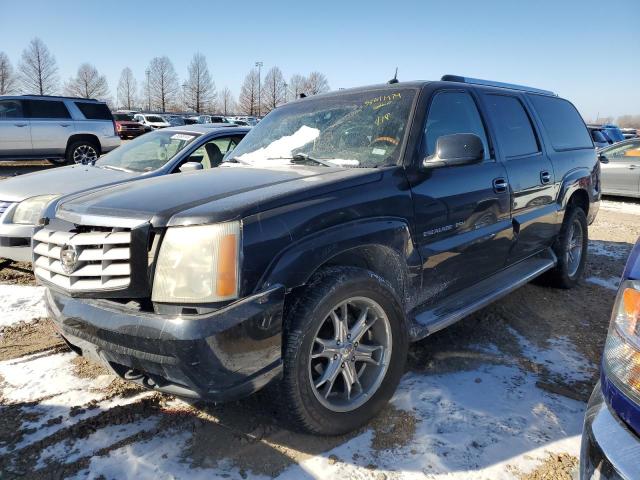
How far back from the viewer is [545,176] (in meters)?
4.03

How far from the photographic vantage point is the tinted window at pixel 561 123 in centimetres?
439

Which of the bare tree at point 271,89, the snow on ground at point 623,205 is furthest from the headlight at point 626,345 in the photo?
the bare tree at point 271,89

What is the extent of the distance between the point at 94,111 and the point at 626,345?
13659 mm

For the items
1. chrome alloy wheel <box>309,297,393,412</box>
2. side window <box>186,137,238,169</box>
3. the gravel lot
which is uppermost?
side window <box>186,137,238,169</box>

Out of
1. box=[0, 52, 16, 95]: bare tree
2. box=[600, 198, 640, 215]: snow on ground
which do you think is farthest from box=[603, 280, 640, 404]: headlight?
box=[0, 52, 16, 95]: bare tree

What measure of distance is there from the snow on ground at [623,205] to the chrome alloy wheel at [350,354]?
30.7 ft

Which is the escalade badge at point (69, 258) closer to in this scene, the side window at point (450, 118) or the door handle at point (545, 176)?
the side window at point (450, 118)

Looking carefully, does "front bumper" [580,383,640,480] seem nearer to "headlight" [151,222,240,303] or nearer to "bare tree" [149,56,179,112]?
"headlight" [151,222,240,303]

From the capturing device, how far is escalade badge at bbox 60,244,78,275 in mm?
2262

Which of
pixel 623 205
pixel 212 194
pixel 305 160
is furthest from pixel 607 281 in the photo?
pixel 623 205

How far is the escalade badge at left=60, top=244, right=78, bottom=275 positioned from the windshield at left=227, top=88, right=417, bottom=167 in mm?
1334

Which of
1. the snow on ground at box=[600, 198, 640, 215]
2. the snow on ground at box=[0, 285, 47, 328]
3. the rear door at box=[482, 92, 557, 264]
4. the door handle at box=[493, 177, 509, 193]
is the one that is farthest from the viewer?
the snow on ground at box=[600, 198, 640, 215]

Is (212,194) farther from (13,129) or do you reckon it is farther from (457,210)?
(13,129)

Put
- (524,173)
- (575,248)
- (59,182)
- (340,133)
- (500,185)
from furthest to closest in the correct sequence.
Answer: (59,182) → (575,248) → (524,173) → (500,185) → (340,133)
